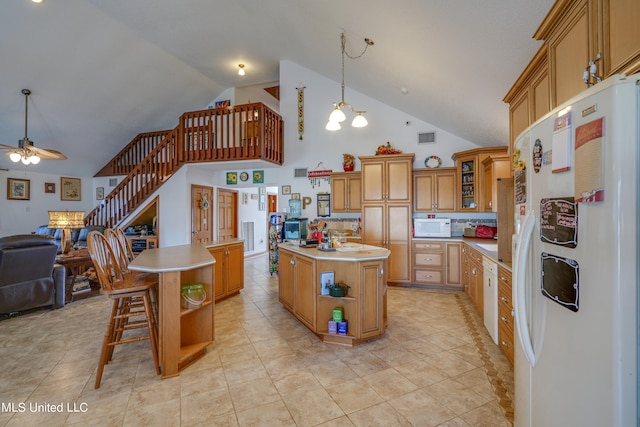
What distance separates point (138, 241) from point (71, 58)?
146 inches

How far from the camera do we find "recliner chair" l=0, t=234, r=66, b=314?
3.48 meters

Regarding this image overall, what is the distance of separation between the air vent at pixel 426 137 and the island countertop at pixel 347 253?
3.16 meters

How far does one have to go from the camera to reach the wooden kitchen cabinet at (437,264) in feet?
16.0

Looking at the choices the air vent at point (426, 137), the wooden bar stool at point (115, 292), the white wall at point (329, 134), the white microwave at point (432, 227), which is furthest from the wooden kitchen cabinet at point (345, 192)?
the wooden bar stool at point (115, 292)

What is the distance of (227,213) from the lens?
311 inches

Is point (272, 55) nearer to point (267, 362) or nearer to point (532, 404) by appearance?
point (267, 362)

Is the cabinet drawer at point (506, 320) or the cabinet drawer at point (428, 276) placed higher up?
the cabinet drawer at point (506, 320)

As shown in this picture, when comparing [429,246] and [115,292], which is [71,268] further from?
[429,246]

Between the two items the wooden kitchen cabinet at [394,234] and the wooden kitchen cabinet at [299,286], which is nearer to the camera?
the wooden kitchen cabinet at [299,286]

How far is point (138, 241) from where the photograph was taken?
6570mm

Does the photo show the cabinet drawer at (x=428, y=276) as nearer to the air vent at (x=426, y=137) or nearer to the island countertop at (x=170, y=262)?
the air vent at (x=426, y=137)

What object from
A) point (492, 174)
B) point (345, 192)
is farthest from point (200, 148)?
point (492, 174)

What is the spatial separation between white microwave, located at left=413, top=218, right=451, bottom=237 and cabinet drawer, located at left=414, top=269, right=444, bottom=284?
65 centimetres

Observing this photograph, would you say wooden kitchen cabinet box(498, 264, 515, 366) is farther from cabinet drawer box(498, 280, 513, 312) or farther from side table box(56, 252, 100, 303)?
side table box(56, 252, 100, 303)
